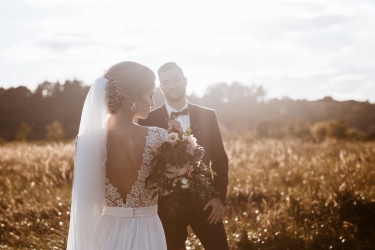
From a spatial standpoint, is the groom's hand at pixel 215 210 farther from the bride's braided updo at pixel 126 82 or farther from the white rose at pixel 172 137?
the bride's braided updo at pixel 126 82

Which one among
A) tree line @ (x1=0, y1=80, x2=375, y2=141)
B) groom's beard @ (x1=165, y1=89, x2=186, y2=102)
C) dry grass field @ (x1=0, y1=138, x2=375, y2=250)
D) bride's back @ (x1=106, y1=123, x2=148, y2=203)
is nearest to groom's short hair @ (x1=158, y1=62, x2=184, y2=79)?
groom's beard @ (x1=165, y1=89, x2=186, y2=102)

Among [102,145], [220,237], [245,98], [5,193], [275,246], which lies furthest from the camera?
[245,98]

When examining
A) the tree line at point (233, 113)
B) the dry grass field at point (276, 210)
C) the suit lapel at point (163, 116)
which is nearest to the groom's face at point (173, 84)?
the suit lapel at point (163, 116)

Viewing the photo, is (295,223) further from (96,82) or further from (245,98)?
(245,98)

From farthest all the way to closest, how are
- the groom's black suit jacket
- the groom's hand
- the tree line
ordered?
the tree line → the groom's black suit jacket → the groom's hand

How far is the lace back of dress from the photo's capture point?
10.0ft

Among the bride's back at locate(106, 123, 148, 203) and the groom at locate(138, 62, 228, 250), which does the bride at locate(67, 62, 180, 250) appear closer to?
the bride's back at locate(106, 123, 148, 203)

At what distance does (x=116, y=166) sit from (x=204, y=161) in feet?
5.51

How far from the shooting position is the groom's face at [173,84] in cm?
465

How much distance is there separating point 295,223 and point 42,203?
4.65m

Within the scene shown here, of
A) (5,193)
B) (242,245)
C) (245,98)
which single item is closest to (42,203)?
(5,193)

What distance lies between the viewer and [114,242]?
124 inches

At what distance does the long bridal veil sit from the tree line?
251 inches

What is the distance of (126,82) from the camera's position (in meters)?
3.04
